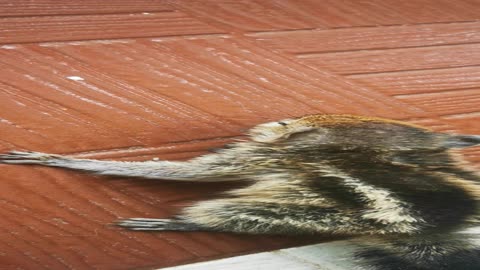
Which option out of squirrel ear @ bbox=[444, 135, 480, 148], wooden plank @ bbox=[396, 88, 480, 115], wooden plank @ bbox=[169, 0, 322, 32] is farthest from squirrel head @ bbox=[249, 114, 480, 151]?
wooden plank @ bbox=[169, 0, 322, 32]

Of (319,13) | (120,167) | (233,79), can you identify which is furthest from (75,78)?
(319,13)

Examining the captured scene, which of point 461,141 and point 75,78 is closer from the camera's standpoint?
point 461,141

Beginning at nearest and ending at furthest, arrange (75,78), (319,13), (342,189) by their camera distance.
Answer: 1. (342,189)
2. (75,78)
3. (319,13)

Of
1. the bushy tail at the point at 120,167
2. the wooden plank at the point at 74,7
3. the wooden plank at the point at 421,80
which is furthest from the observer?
the wooden plank at the point at 74,7

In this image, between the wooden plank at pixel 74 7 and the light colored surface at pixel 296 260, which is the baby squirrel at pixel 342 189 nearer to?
the light colored surface at pixel 296 260

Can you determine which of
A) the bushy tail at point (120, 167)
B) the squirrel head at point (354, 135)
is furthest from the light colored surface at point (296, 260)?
the squirrel head at point (354, 135)

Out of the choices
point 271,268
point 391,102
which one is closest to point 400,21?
point 391,102

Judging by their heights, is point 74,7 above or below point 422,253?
above

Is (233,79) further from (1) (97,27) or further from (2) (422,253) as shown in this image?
(2) (422,253)

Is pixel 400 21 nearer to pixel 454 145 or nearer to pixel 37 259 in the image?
pixel 454 145
